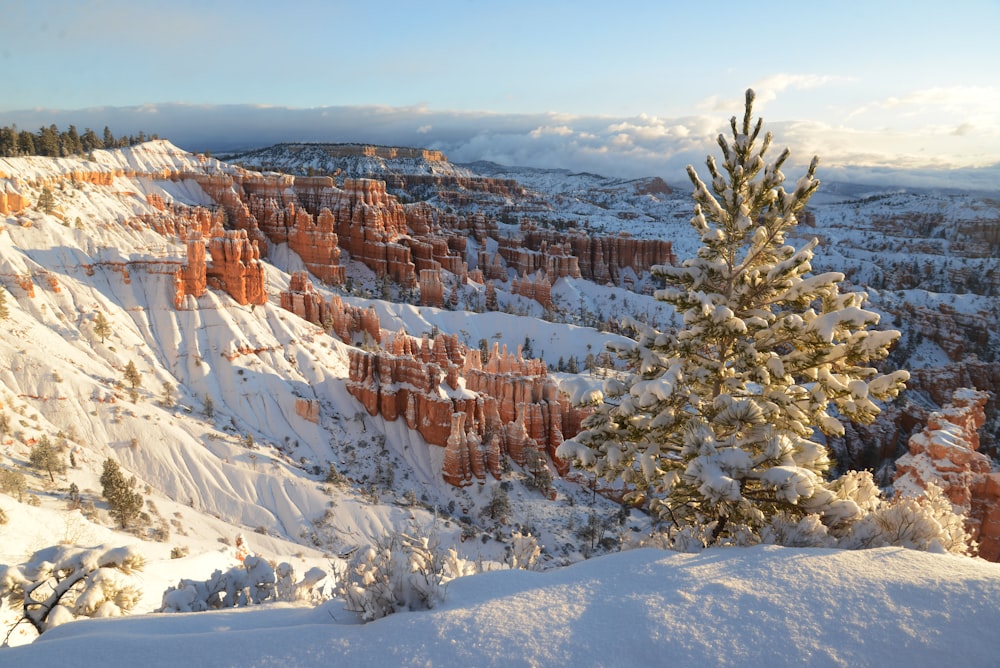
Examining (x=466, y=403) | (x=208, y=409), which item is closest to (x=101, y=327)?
(x=208, y=409)

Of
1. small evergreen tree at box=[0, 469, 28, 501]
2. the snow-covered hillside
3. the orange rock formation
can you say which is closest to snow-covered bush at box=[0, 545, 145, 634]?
the snow-covered hillside

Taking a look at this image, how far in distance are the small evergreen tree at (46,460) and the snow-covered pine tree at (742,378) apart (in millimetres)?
22805

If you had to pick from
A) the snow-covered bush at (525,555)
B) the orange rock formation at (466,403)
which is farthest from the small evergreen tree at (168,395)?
the snow-covered bush at (525,555)

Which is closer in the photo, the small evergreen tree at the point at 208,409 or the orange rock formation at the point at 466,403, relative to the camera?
the small evergreen tree at the point at 208,409

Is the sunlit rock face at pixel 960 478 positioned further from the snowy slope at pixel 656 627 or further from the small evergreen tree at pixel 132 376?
the small evergreen tree at pixel 132 376

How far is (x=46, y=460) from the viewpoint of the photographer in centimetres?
2059

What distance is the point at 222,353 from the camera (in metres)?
34.1

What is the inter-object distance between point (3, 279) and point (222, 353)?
1258cm

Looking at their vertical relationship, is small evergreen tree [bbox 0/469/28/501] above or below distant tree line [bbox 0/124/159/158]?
below

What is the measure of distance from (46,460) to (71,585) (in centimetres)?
1910

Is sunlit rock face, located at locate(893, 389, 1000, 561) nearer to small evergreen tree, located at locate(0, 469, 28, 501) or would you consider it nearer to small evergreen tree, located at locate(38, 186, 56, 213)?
small evergreen tree, located at locate(0, 469, 28, 501)

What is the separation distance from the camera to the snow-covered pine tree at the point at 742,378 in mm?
6391

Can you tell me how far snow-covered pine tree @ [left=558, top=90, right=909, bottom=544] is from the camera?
6391mm

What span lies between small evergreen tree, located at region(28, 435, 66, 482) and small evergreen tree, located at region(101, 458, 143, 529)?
2.34 meters
